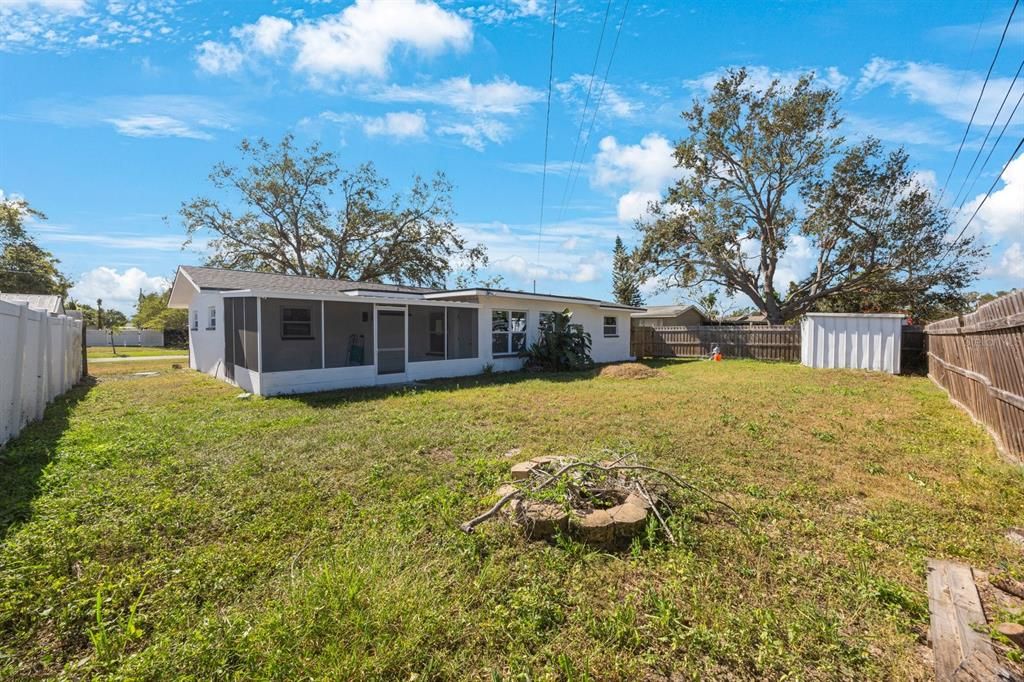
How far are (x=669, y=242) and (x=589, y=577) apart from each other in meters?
23.0

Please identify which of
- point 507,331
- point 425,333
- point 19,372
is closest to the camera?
point 19,372

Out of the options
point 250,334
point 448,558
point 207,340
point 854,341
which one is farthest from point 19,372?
point 854,341

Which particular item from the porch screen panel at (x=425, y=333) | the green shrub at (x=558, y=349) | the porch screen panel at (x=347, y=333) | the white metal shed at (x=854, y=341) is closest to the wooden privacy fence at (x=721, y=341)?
the white metal shed at (x=854, y=341)

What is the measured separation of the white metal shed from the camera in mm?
13297

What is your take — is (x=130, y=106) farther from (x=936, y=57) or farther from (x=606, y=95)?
(x=936, y=57)

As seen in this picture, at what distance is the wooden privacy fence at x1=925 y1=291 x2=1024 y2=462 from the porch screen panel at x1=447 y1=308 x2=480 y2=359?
1050cm

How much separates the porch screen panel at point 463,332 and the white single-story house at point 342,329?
0.03 m

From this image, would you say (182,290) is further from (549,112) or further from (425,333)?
(549,112)

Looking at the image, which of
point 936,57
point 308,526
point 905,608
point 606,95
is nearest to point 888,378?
point 936,57

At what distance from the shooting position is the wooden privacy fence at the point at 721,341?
60.6ft

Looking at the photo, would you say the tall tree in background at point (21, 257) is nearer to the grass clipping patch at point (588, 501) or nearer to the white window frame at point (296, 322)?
the white window frame at point (296, 322)

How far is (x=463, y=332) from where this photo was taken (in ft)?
44.8

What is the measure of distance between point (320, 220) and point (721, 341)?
22218 millimetres

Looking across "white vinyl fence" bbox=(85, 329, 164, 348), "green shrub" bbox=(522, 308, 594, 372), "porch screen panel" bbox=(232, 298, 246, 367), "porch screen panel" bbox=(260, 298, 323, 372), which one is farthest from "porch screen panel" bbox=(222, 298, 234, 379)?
"white vinyl fence" bbox=(85, 329, 164, 348)
